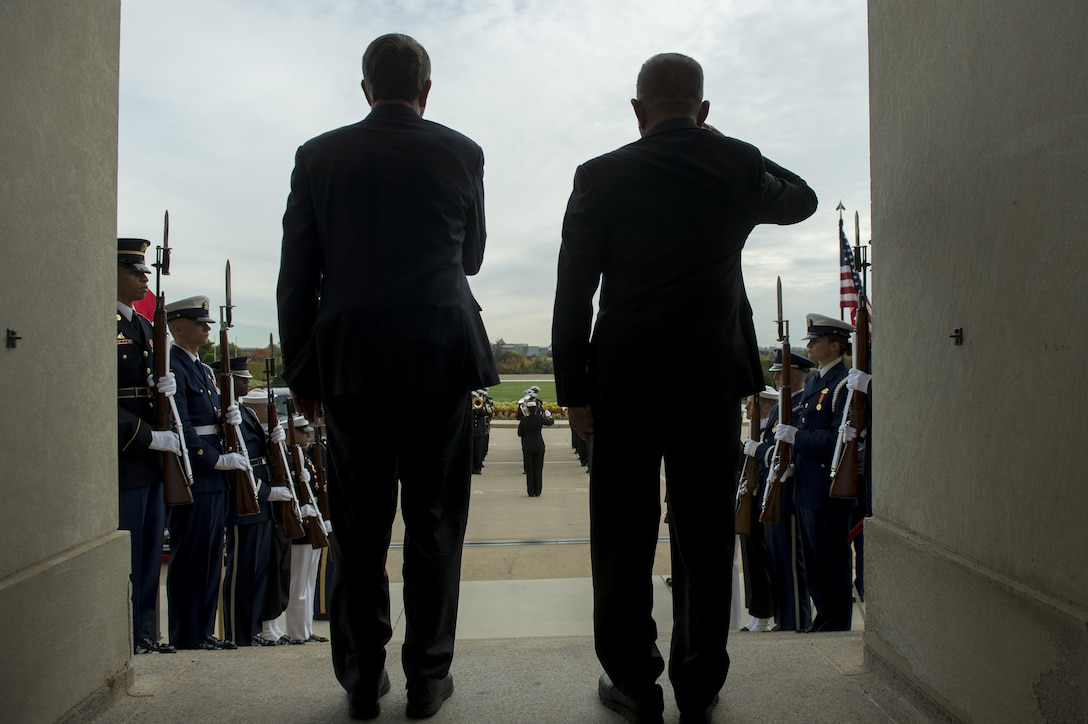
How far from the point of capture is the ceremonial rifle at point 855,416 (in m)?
5.01

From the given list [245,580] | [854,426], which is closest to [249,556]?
[245,580]

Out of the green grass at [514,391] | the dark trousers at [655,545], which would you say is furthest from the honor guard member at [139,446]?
the green grass at [514,391]

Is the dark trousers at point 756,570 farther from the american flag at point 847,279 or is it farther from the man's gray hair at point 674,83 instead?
the man's gray hair at point 674,83

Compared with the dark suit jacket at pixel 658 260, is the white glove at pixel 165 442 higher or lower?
lower

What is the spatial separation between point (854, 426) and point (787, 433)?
897mm

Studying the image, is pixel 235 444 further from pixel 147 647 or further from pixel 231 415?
pixel 147 647

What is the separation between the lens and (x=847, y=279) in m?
5.42

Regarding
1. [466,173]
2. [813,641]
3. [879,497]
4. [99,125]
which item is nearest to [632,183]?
[466,173]

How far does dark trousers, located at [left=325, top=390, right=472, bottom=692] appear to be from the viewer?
2.42m

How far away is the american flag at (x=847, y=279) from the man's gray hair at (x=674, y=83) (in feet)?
10.3

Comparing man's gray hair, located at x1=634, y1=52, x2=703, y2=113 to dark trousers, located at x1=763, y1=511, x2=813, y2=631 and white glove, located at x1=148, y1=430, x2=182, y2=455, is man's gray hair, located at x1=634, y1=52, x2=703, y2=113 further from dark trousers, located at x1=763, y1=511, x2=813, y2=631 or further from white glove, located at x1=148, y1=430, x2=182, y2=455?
dark trousers, located at x1=763, y1=511, x2=813, y2=631

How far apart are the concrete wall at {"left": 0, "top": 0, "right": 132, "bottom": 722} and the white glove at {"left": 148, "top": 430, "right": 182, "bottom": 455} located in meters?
2.11

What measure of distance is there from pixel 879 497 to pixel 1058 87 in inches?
55.9

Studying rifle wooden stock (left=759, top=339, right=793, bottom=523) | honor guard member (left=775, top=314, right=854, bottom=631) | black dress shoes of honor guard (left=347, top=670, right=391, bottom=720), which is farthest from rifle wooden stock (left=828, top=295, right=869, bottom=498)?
black dress shoes of honor guard (left=347, top=670, right=391, bottom=720)
